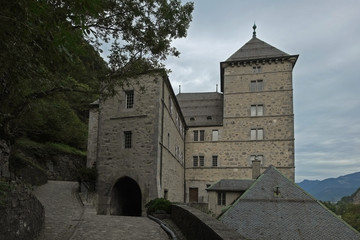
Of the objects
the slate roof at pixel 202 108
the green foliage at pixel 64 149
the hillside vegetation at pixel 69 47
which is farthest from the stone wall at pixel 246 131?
the hillside vegetation at pixel 69 47

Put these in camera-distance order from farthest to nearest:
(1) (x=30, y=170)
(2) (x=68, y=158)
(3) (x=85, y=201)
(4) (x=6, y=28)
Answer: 1. (2) (x=68, y=158)
2. (1) (x=30, y=170)
3. (3) (x=85, y=201)
4. (4) (x=6, y=28)

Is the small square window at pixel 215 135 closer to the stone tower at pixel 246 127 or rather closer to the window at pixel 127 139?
the stone tower at pixel 246 127

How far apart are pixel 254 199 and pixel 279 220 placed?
1526 mm

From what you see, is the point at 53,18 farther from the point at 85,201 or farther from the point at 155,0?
the point at 85,201

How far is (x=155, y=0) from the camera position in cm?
912

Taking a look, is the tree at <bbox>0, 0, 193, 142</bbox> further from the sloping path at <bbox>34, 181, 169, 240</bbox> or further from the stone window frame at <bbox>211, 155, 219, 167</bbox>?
the stone window frame at <bbox>211, 155, 219, 167</bbox>

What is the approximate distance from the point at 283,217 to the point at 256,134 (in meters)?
19.7

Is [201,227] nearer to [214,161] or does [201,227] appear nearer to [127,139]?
[127,139]

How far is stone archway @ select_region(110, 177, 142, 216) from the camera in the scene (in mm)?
19078

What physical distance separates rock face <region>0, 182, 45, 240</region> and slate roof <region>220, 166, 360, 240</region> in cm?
783

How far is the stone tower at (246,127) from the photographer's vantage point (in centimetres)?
3250

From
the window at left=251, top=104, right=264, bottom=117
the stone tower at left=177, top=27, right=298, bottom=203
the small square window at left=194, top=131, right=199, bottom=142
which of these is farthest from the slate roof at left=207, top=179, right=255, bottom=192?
the window at left=251, top=104, right=264, bottom=117

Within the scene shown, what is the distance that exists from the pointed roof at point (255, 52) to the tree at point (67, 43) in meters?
26.0

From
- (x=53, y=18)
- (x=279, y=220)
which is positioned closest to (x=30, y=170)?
(x=279, y=220)
